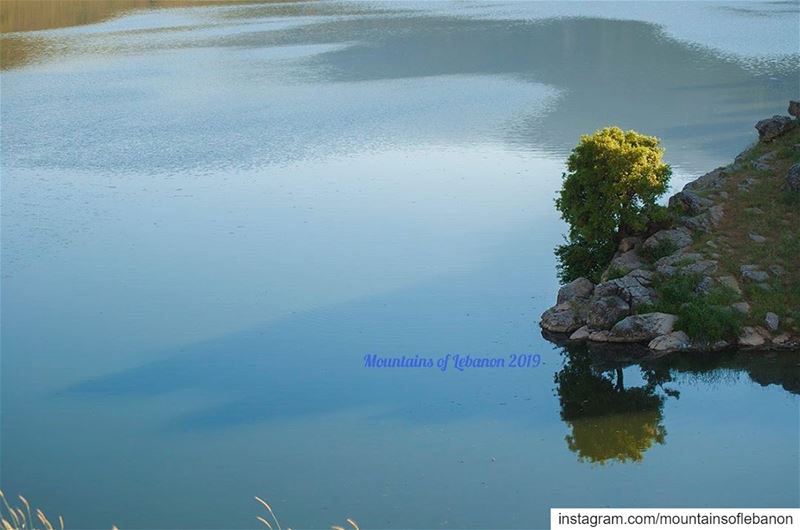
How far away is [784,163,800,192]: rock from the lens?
25.5 metres

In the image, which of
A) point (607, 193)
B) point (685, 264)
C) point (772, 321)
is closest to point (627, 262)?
point (685, 264)

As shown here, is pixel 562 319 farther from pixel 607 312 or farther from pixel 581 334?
pixel 607 312

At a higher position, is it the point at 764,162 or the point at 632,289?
the point at 764,162

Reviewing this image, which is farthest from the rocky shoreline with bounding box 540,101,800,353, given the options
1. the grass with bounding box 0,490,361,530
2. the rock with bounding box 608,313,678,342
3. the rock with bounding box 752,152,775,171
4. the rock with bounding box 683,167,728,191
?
the grass with bounding box 0,490,361,530

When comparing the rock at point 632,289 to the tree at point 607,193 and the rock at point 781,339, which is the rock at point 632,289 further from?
the rock at point 781,339

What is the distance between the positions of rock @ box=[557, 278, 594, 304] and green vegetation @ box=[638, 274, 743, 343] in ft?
4.56

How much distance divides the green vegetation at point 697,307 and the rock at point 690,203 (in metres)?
2.66

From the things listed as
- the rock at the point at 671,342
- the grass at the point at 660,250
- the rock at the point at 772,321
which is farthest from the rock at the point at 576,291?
the rock at the point at 772,321

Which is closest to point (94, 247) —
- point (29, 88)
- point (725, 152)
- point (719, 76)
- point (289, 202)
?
point (289, 202)

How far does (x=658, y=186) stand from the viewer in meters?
24.2

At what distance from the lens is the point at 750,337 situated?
2189cm

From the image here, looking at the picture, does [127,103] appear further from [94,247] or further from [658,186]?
[658,186]

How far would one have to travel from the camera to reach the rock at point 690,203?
25177 millimetres

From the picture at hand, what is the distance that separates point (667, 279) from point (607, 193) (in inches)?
94.3
